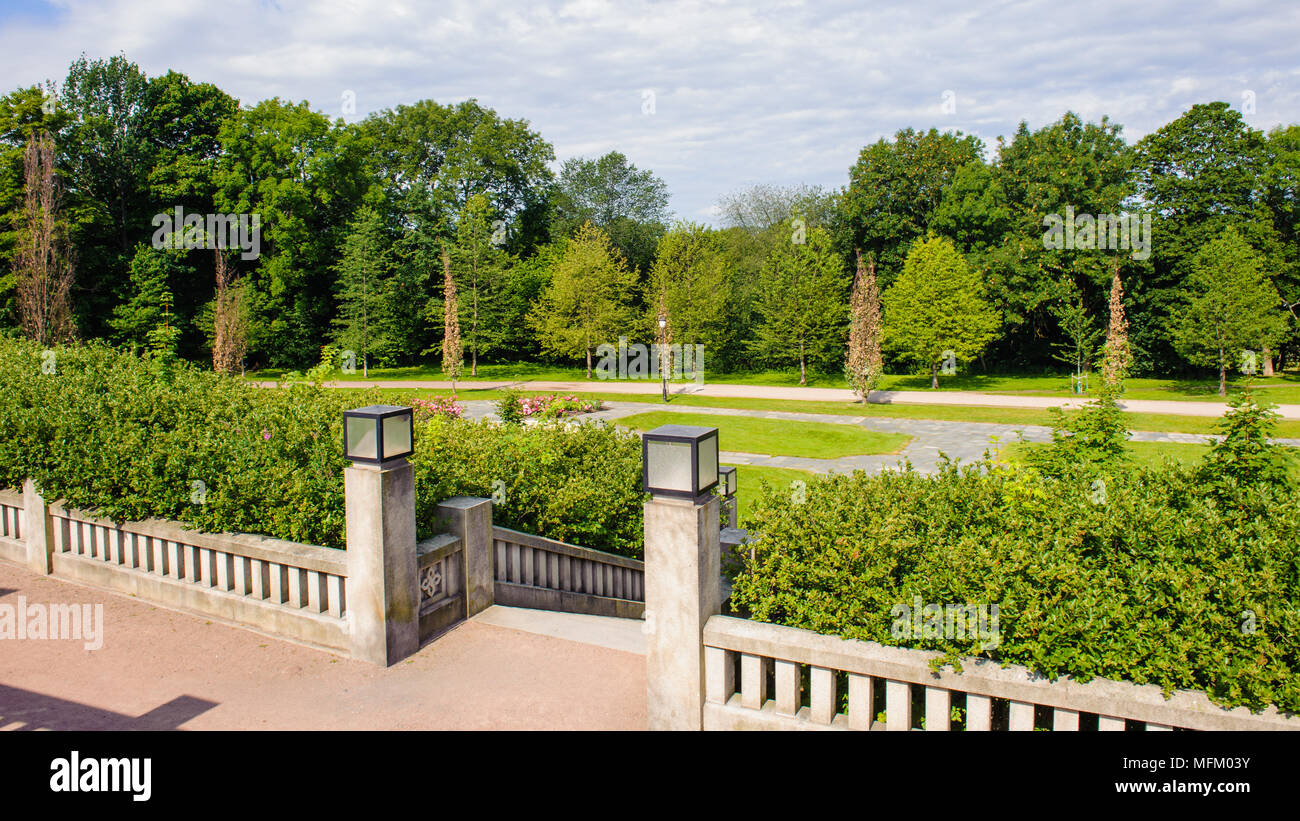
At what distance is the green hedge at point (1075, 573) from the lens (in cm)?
310

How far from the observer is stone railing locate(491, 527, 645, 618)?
649 cm

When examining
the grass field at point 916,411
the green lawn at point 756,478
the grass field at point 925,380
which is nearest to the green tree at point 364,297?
the grass field at point 925,380

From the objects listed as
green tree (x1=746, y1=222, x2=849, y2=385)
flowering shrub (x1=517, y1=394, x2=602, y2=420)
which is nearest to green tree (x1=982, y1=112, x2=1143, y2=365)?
green tree (x1=746, y1=222, x2=849, y2=385)

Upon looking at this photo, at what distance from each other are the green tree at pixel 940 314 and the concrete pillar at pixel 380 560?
34123mm

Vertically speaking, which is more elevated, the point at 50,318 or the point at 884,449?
the point at 50,318

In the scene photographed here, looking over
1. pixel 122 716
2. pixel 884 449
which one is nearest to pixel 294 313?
pixel 884 449

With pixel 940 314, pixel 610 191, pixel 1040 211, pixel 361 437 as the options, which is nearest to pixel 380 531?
pixel 361 437

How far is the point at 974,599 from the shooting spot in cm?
354

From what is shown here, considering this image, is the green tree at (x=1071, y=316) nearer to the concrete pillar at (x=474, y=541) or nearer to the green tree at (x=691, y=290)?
the green tree at (x=691, y=290)

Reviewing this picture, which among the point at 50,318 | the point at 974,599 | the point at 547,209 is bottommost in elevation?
the point at 974,599

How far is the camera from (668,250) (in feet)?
147

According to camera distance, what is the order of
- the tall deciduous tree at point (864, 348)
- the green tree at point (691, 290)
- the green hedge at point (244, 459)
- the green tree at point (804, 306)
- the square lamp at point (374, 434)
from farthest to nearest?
1. the green tree at point (691, 290)
2. the green tree at point (804, 306)
3. the tall deciduous tree at point (864, 348)
4. the green hedge at point (244, 459)
5. the square lamp at point (374, 434)
